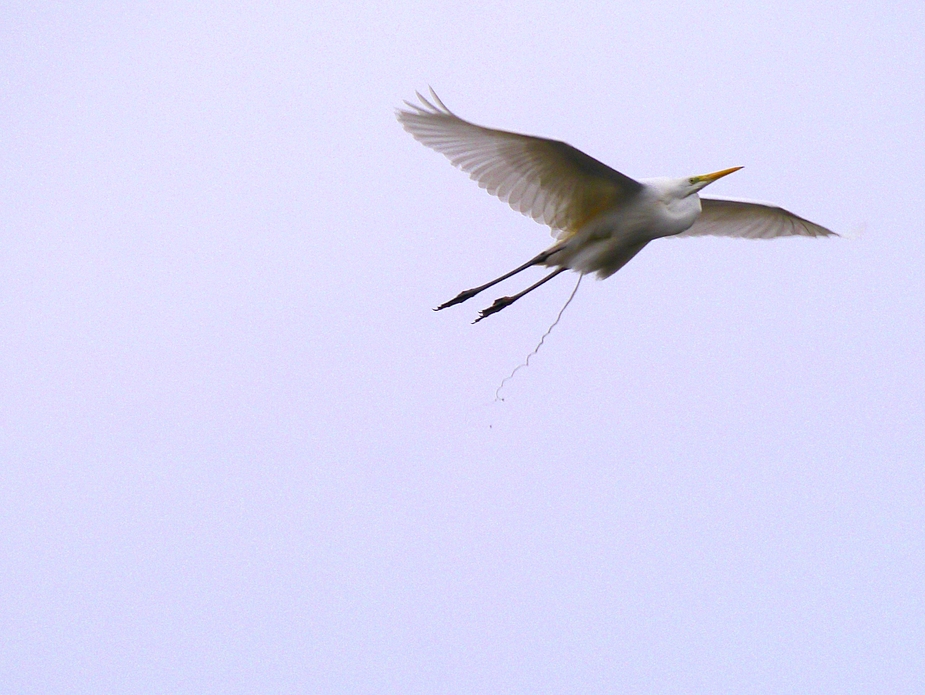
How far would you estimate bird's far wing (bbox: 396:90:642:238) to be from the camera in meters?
7.07

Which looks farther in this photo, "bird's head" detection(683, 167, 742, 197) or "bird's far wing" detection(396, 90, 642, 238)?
"bird's head" detection(683, 167, 742, 197)

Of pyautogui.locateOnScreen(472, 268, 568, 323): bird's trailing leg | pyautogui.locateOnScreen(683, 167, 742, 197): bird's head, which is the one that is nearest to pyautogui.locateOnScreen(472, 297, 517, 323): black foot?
pyautogui.locateOnScreen(472, 268, 568, 323): bird's trailing leg

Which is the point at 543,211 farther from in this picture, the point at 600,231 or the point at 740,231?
the point at 740,231

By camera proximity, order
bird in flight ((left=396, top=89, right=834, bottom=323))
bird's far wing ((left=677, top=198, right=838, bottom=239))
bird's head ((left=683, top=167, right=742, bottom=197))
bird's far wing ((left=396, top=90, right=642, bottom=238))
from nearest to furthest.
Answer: bird's far wing ((left=396, top=90, right=642, bottom=238)) < bird in flight ((left=396, top=89, right=834, bottom=323)) < bird's head ((left=683, top=167, right=742, bottom=197)) < bird's far wing ((left=677, top=198, right=838, bottom=239))

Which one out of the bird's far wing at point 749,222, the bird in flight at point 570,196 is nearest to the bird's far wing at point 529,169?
the bird in flight at point 570,196

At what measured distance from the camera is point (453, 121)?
6930 millimetres

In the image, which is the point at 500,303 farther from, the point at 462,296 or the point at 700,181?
the point at 700,181

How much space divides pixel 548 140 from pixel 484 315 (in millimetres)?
1338

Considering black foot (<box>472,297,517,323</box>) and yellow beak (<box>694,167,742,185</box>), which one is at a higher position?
yellow beak (<box>694,167,742,185</box>)

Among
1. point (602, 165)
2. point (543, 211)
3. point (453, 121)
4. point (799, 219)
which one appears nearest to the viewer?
point (453, 121)

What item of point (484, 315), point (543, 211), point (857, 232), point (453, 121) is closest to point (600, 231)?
point (543, 211)

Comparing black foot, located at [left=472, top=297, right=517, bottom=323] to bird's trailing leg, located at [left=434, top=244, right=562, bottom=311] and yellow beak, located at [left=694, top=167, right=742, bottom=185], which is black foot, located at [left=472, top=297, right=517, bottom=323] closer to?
bird's trailing leg, located at [left=434, top=244, right=562, bottom=311]

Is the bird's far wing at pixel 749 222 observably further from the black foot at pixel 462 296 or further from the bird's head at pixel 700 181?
the black foot at pixel 462 296

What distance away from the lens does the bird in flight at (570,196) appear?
24.1ft
